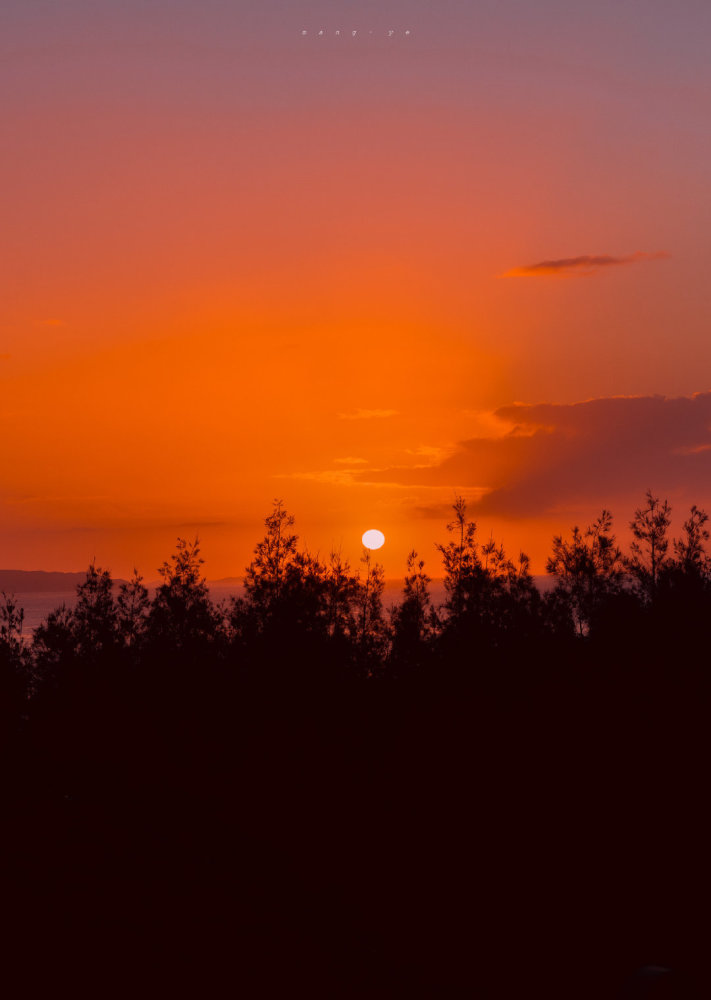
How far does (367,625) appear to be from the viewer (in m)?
51.6

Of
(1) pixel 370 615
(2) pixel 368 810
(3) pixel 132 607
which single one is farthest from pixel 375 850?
(3) pixel 132 607

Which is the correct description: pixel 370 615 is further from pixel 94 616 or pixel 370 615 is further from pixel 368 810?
pixel 368 810

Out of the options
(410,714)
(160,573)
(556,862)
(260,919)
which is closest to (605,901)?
(556,862)

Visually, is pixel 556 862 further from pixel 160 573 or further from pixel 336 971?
pixel 160 573

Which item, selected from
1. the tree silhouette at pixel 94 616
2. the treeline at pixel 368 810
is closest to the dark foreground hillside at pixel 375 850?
the treeline at pixel 368 810

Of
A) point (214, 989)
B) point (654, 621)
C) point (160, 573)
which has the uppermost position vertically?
point (160, 573)

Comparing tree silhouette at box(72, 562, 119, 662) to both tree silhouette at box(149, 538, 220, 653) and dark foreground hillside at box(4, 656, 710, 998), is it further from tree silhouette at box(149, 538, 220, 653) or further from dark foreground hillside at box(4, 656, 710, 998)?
dark foreground hillside at box(4, 656, 710, 998)

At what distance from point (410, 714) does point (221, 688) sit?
914 centimetres

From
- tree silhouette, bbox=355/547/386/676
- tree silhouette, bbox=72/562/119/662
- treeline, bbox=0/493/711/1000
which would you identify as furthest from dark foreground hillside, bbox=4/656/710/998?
tree silhouette, bbox=72/562/119/662

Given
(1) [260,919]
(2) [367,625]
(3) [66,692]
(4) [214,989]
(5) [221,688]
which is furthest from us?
(2) [367,625]

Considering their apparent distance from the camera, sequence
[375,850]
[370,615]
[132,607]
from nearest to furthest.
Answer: [375,850] → [370,615] → [132,607]

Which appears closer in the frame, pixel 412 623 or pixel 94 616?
pixel 412 623

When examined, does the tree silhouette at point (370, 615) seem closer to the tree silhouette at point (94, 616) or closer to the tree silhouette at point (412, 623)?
the tree silhouette at point (412, 623)

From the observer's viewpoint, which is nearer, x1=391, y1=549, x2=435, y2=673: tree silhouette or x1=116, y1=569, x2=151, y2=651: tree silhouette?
x1=391, y1=549, x2=435, y2=673: tree silhouette
